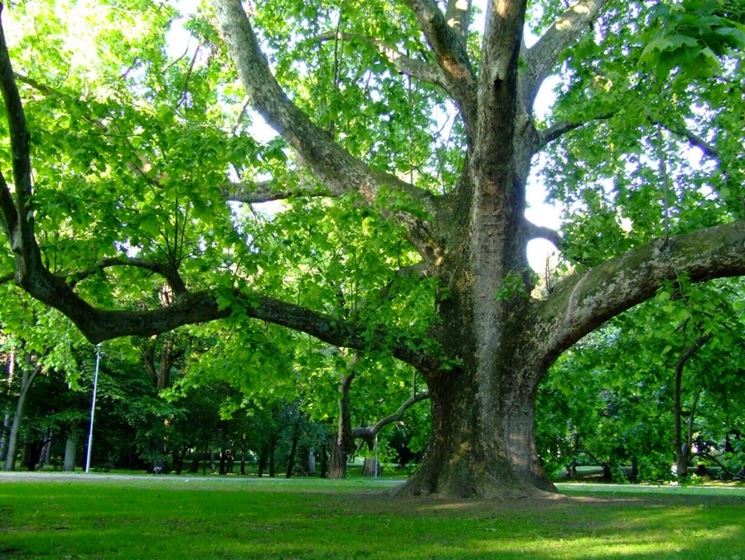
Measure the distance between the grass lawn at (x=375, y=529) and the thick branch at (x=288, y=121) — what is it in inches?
199

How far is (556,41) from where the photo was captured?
41.1 feet

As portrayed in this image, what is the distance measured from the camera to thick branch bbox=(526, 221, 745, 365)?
8.61 meters

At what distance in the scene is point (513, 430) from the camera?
1045 centimetres

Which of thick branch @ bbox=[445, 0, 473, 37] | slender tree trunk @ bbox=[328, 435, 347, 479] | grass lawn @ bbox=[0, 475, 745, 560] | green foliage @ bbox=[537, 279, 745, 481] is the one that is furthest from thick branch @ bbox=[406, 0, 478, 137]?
slender tree trunk @ bbox=[328, 435, 347, 479]

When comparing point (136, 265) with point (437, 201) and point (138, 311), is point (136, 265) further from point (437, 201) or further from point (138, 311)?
point (437, 201)

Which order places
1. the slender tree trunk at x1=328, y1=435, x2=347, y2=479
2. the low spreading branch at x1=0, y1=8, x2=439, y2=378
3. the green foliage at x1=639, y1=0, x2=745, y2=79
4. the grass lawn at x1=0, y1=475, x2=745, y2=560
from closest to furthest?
the green foliage at x1=639, y1=0, x2=745, y2=79 < the grass lawn at x1=0, y1=475, x2=745, y2=560 < the low spreading branch at x1=0, y1=8, x2=439, y2=378 < the slender tree trunk at x1=328, y1=435, x2=347, y2=479

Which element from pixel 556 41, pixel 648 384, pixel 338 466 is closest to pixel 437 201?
pixel 556 41

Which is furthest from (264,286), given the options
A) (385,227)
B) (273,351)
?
(385,227)

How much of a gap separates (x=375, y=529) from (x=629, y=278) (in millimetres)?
4672

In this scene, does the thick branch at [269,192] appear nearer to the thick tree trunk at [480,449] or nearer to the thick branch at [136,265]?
the thick branch at [136,265]

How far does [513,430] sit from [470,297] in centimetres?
219

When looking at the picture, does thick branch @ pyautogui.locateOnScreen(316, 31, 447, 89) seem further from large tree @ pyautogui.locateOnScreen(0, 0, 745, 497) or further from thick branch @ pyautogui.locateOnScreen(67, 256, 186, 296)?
thick branch @ pyautogui.locateOnScreen(67, 256, 186, 296)

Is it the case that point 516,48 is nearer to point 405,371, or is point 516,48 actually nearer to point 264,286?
point 264,286

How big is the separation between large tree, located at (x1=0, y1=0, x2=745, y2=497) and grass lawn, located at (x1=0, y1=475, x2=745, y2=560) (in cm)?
158
